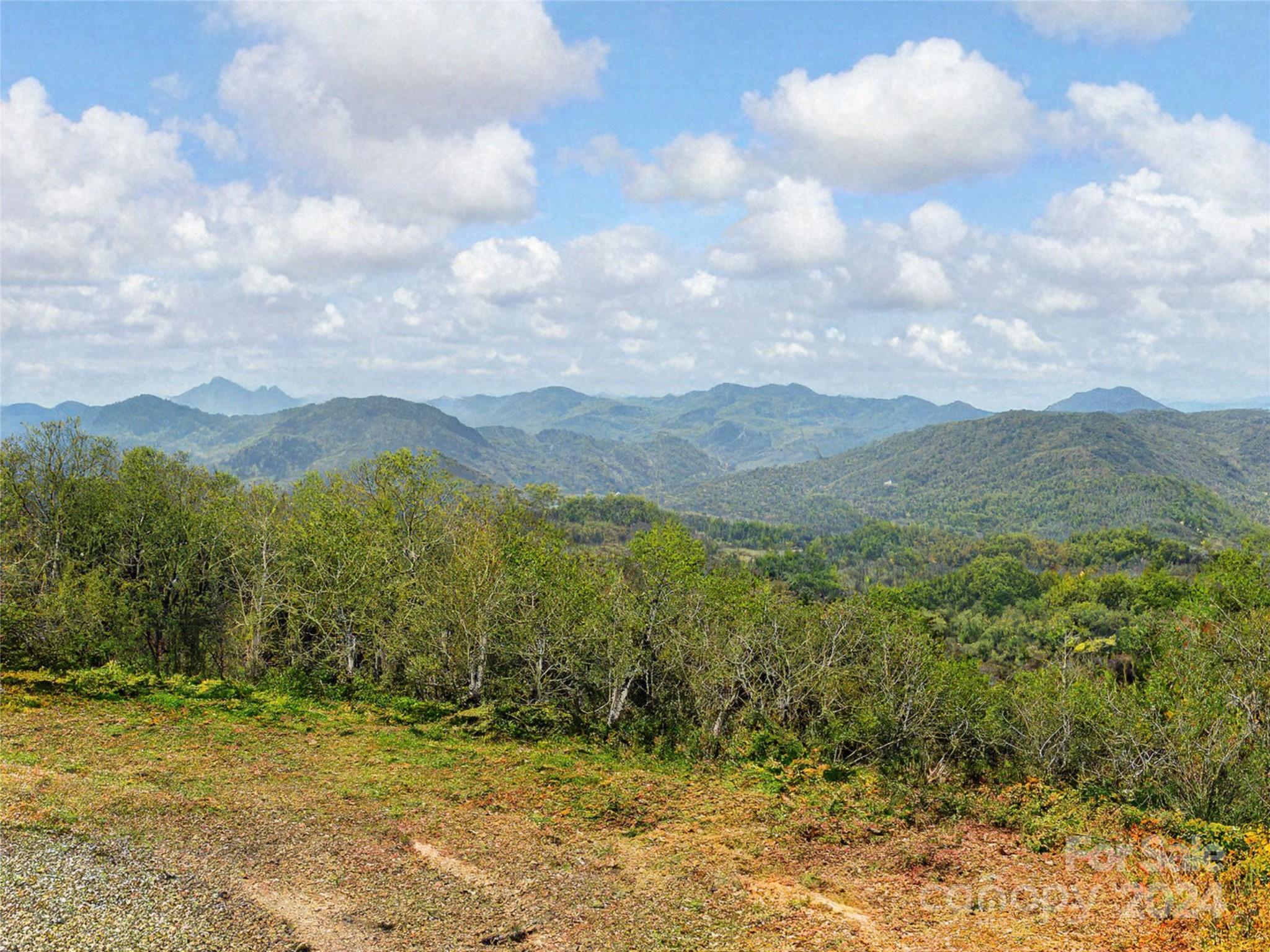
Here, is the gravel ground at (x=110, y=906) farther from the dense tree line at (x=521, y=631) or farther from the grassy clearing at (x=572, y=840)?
the dense tree line at (x=521, y=631)

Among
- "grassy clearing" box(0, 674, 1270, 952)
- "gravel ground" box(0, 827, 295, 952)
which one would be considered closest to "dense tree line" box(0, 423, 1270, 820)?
"grassy clearing" box(0, 674, 1270, 952)

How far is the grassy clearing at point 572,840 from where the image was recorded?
1436 cm

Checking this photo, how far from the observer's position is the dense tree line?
1175 inches

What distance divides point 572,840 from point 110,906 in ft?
33.1

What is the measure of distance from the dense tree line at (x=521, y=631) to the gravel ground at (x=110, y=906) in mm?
16540

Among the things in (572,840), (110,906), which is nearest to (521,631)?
(572,840)

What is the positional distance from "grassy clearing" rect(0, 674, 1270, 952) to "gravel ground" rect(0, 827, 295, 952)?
439 millimetres

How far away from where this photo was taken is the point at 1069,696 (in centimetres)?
3225

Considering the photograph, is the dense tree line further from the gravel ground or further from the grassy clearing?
the gravel ground

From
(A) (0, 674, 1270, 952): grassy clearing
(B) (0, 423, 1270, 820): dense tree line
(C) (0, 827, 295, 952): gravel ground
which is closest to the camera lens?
(C) (0, 827, 295, 952): gravel ground

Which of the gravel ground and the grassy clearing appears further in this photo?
the grassy clearing

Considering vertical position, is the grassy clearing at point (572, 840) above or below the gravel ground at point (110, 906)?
below

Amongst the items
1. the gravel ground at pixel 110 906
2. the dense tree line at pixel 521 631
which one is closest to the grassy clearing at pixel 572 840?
the gravel ground at pixel 110 906

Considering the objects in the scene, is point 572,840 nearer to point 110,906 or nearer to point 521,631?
point 110,906
